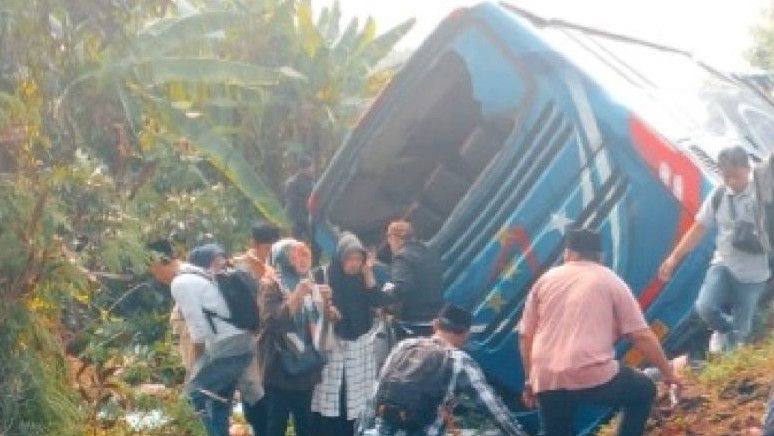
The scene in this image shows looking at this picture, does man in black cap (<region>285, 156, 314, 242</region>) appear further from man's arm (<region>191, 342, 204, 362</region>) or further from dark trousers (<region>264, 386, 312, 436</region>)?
man's arm (<region>191, 342, 204, 362</region>)

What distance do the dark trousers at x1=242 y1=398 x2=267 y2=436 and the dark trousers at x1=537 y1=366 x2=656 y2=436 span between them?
205 centimetres

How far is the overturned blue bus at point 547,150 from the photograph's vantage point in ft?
24.3

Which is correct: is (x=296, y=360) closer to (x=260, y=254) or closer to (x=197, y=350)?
(x=197, y=350)

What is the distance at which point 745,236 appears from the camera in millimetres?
7164

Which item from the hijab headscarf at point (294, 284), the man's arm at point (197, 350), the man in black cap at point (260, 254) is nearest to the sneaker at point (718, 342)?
the hijab headscarf at point (294, 284)

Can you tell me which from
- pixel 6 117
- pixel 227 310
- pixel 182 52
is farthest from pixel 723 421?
pixel 182 52

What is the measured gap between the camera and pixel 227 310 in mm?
7129

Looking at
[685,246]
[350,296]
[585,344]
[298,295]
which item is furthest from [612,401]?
[350,296]

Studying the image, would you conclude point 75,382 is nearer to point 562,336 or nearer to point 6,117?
point 6,117

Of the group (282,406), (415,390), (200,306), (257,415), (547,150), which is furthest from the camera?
(547,150)

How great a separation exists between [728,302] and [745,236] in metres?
0.38

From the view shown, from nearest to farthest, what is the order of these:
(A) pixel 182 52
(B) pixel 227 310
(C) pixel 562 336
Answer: (C) pixel 562 336 < (B) pixel 227 310 < (A) pixel 182 52

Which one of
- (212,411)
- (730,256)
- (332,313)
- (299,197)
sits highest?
(299,197)

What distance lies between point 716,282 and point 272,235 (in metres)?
2.41
